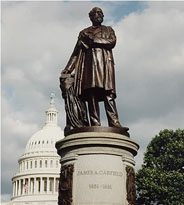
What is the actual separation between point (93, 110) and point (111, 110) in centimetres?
51

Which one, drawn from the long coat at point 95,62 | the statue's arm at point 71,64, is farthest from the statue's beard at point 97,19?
the statue's arm at point 71,64

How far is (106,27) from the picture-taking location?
14.6m

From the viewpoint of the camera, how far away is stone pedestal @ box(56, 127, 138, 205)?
12492mm

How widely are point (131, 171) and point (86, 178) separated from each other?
4.36 feet

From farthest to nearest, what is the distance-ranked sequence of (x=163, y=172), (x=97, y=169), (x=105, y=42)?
1. (x=163, y=172)
2. (x=105, y=42)
3. (x=97, y=169)

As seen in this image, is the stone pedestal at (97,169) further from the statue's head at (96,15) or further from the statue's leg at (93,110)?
the statue's head at (96,15)

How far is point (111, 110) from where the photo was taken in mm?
14266

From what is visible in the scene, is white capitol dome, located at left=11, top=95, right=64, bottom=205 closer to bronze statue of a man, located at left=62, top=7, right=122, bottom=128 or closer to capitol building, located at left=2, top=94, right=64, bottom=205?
capitol building, located at left=2, top=94, right=64, bottom=205

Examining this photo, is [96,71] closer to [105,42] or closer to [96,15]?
[105,42]

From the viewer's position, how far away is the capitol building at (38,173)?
118938mm

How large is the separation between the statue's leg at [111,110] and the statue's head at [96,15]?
2270 millimetres

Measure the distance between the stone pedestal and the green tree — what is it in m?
26.8

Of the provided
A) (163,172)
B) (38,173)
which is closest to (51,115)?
(38,173)

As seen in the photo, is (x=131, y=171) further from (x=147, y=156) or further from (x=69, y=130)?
(x=147, y=156)
